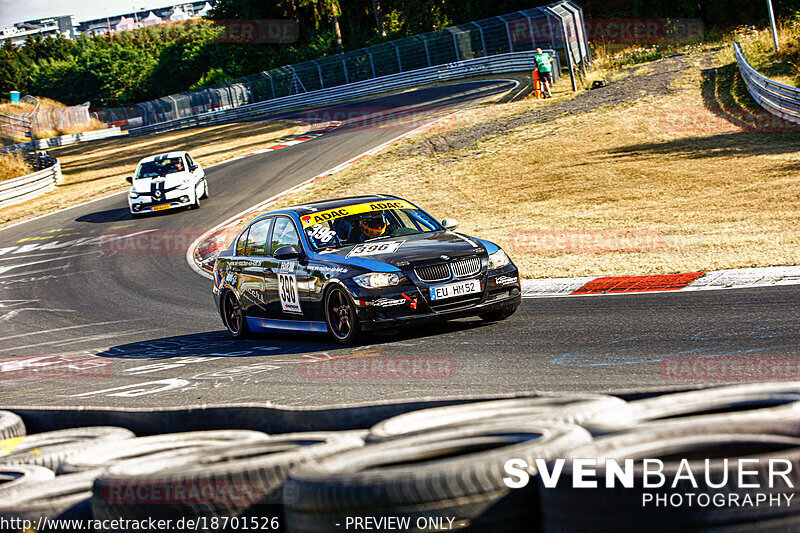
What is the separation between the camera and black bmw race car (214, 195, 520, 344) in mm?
9094

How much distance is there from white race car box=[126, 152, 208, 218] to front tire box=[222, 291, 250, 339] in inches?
636

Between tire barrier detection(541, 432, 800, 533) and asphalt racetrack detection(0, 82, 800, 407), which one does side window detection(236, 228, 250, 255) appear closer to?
asphalt racetrack detection(0, 82, 800, 407)

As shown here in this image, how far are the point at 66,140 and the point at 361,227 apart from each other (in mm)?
63882

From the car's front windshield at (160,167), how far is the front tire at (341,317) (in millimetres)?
19536

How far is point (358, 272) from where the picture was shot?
9.22 meters

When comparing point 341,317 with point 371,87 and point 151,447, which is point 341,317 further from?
point 371,87

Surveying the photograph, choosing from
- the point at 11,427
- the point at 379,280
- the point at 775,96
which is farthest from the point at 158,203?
the point at 11,427

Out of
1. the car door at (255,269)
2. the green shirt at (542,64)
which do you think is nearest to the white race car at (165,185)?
the green shirt at (542,64)

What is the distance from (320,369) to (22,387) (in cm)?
383

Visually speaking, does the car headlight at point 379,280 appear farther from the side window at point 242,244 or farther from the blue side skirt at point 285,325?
the side window at point 242,244

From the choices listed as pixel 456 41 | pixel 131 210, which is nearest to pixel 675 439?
pixel 131 210

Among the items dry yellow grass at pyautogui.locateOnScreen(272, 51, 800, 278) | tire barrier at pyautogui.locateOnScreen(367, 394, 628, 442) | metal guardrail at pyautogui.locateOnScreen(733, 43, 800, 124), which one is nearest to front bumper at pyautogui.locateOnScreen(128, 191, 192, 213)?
dry yellow grass at pyautogui.locateOnScreen(272, 51, 800, 278)

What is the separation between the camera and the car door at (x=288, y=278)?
10008 mm

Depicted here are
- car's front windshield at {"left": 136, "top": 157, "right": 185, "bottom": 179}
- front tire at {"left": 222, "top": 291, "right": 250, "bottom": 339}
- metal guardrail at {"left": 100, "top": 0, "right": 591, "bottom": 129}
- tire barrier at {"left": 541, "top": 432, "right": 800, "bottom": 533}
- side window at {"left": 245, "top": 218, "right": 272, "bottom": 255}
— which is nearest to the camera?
tire barrier at {"left": 541, "top": 432, "right": 800, "bottom": 533}
